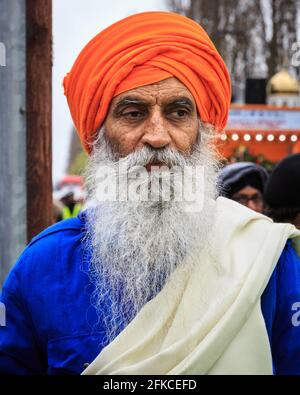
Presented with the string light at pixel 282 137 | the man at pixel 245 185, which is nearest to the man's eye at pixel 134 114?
the man at pixel 245 185

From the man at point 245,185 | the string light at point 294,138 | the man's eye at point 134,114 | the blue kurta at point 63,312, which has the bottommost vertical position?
the blue kurta at point 63,312

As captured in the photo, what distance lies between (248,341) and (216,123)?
0.90 metres

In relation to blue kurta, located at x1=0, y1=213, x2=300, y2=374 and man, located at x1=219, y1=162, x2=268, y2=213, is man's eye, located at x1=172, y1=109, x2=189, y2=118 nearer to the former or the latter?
blue kurta, located at x1=0, y1=213, x2=300, y2=374

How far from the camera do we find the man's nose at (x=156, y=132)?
7.13ft

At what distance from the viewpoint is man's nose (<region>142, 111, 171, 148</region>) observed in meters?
2.17

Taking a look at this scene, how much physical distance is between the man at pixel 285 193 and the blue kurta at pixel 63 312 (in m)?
1.48

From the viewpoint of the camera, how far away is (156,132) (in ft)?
7.18

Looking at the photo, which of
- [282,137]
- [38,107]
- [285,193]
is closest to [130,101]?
[38,107]

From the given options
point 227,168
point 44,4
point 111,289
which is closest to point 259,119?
point 227,168

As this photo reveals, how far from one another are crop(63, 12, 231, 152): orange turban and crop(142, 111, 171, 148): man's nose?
0.43ft

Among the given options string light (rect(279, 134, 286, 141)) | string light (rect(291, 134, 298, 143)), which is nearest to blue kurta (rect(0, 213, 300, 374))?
string light (rect(279, 134, 286, 141))

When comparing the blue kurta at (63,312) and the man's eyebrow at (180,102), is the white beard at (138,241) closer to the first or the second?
the blue kurta at (63,312)

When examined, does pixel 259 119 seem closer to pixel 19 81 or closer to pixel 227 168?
pixel 227 168

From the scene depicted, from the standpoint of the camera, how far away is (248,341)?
1.95 meters
